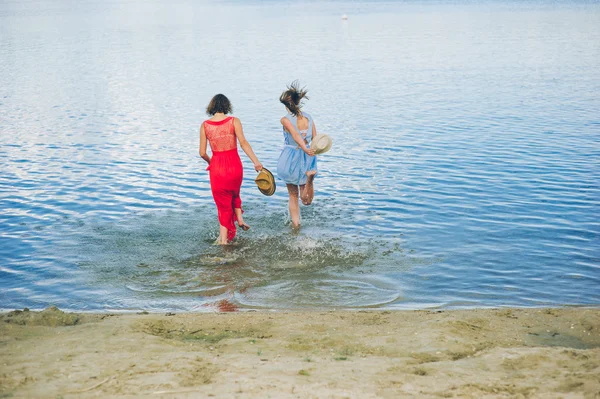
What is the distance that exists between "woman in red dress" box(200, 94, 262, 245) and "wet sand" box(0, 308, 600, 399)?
2.66m

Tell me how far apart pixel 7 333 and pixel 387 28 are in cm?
5113

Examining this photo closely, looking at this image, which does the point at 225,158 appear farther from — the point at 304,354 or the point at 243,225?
the point at 304,354

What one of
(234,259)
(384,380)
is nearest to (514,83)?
(234,259)

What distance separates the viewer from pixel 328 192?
12602 millimetres

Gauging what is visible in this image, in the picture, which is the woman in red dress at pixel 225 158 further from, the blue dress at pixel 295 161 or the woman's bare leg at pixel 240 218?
the blue dress at pixel 295 161

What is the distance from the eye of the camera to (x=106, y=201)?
40.3ft

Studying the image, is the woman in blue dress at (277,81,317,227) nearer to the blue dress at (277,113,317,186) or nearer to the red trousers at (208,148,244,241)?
the blue dress at (277,113,317,186)

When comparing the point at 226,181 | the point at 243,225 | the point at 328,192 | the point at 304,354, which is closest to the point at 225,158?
the point at 226,181

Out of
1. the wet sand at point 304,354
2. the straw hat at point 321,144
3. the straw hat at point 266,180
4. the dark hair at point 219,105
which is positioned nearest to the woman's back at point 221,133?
the dark hair at point 219,105

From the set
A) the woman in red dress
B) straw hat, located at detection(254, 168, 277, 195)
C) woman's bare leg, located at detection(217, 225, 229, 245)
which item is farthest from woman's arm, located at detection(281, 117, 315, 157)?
woman's bare leg, located at detection(217, 225, 229, 245)

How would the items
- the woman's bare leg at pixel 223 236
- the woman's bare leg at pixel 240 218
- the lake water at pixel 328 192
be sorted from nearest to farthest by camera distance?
the lake water at pixel 328 192 < the woman's bare leg at pixel 223 236 < the woman's bare leg at pixel 240 218

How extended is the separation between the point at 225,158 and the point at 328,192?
352 cm

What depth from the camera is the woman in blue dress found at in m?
9.94

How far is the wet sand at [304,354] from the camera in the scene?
474 centimetres
